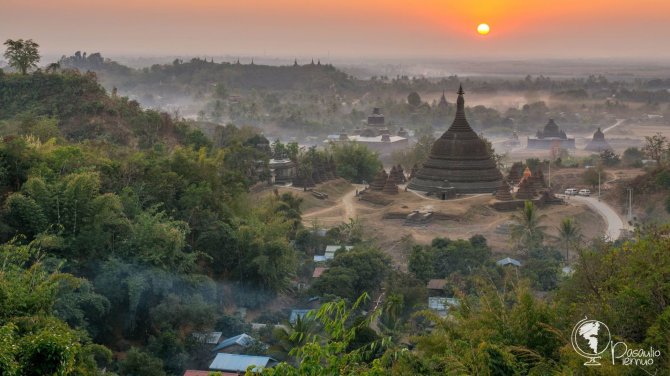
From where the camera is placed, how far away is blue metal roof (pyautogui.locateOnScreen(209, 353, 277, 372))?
2036cm

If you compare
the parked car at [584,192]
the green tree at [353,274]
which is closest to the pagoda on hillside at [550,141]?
the parked car at [584,192]

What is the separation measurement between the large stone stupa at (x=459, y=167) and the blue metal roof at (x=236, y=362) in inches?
1000

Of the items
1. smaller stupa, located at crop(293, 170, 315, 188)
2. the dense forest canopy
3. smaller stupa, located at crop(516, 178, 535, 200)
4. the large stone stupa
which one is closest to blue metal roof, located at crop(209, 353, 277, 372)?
the dense forest canopy

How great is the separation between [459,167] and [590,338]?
33536mm

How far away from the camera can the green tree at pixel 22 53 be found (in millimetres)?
46062

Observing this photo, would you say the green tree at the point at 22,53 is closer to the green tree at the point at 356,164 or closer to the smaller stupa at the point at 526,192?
the green tree at the point at 356,164

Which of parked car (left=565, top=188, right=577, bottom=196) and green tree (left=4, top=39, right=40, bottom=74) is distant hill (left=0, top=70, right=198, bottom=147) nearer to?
green tree (left=4, top=39, right=40, bottom=74)

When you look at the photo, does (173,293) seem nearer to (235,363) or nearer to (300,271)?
(235,363)

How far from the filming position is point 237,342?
22156 millimetres

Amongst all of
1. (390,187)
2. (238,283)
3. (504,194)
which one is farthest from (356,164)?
(238,283)

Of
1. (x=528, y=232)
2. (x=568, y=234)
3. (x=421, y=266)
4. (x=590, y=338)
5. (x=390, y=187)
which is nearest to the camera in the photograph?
(x=590, y=338)

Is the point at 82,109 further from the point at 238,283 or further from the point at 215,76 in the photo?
the point at 215,76

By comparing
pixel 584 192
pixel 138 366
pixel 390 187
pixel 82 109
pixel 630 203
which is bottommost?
pixel 584 192

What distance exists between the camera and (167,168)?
29188 mm
